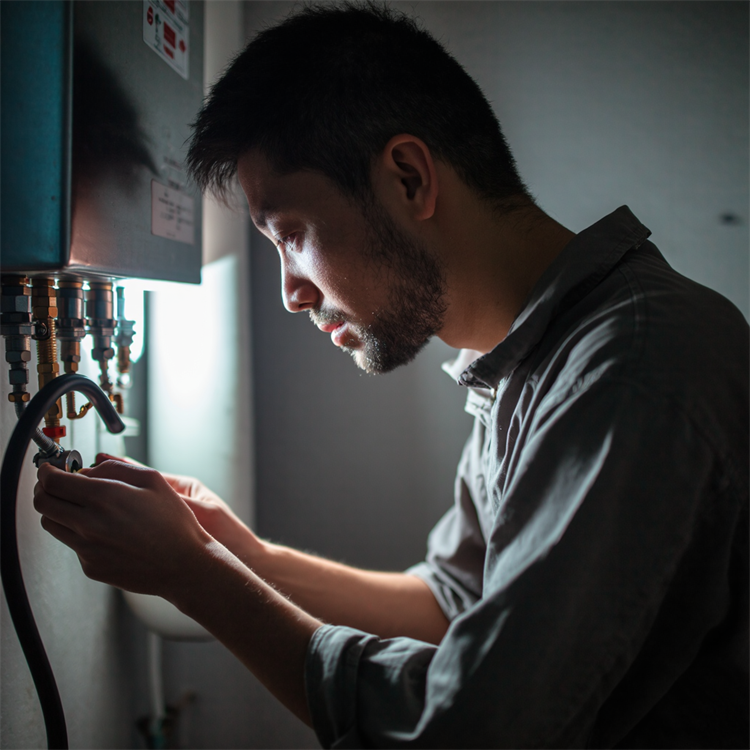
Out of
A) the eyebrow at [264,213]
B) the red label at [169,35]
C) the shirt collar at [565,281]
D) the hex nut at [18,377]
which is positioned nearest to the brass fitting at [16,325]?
→ the hex nut at [18,377]

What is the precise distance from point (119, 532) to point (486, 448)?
48 centimetres

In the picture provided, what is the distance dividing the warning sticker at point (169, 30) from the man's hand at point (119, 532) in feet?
1.67

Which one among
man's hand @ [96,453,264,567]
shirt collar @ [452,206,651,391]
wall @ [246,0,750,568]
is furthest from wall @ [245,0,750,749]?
shirt collar @ [452,206,651,391]

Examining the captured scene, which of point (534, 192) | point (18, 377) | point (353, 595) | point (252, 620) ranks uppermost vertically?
point (534, 192)

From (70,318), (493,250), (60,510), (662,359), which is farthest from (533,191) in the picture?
(60,510)

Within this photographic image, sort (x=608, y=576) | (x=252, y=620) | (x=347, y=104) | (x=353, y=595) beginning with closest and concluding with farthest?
(x=608, y=576), (x=252, y=620), (x=347, y=104), (x=353, y=595)

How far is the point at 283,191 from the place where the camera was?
0.65m

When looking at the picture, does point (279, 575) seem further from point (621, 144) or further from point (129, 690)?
point (621, 144)

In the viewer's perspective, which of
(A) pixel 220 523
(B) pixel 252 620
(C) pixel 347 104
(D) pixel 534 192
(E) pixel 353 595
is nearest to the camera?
(B) pixel 252 620

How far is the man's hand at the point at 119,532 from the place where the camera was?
53 centimetres

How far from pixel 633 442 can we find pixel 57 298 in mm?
587

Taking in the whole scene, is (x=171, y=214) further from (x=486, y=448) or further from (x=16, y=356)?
(x=486, y=448)

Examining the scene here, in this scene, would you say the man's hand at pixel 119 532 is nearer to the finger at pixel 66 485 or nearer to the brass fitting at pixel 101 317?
the finger at pixel 66 485

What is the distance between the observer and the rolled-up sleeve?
406 millimetres
